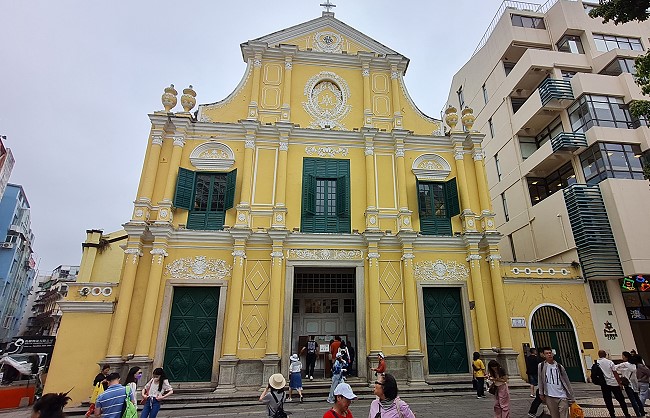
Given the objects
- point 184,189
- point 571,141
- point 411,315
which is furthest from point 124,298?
point 571,141

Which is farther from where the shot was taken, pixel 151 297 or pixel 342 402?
pixel 151 297

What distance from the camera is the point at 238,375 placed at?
1110cm

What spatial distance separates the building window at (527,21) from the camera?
20867mm

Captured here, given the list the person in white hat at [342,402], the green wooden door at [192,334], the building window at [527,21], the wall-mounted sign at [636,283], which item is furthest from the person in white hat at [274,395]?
the building window at [527,21]

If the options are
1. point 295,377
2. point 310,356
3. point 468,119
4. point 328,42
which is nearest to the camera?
point 295,377

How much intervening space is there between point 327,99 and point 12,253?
1523 inches

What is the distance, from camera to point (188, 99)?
14.1 m

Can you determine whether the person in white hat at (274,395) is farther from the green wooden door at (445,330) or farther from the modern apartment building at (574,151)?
the modern apartment building at (574,151)

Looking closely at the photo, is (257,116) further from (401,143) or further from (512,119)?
(512,119)

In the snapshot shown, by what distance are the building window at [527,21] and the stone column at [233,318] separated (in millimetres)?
20418

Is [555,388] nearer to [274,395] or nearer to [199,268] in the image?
[274,395]

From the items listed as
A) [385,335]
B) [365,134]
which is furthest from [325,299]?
[365,134]

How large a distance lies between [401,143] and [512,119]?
952cm

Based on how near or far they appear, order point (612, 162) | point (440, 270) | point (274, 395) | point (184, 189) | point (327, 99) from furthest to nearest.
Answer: point (612, 162) < point (327, 99) < point (440, 270) < point (184, 189) < point (274, 395)
